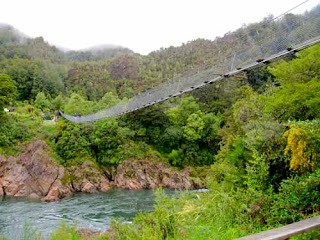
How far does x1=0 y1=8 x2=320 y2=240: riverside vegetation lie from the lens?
342 centimetres

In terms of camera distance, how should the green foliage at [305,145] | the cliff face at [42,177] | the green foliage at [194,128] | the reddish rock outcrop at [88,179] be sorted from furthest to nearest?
the green foliage at [194,128] → the reddish rock outcrop at [88,179] → the cliff face at [42,177] → the green foliage at [305,145]

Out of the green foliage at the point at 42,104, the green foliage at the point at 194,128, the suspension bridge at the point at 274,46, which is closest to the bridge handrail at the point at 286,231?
the suspension bridge at the point at 274,46

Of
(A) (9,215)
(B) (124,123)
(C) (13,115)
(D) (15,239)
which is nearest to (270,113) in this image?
(D) (15,239)

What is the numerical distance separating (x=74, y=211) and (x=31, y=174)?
15.3ft

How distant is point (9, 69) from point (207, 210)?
26364 millimetres

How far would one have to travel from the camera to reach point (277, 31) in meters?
4.01

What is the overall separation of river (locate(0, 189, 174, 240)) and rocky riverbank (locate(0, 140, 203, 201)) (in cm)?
85

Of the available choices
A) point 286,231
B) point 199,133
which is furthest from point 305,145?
point 199,133

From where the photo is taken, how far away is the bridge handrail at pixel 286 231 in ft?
3.88

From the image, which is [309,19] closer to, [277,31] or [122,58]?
[277,31]

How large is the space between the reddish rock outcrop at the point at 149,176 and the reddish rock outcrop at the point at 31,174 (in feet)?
9.27

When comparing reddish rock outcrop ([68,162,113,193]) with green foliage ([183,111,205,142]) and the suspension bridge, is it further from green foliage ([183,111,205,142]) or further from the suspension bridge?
the suspension bridge

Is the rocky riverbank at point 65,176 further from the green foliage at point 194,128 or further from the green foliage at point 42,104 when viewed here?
the green foliage at point 42,104

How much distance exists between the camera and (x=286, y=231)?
1274 millimetres
